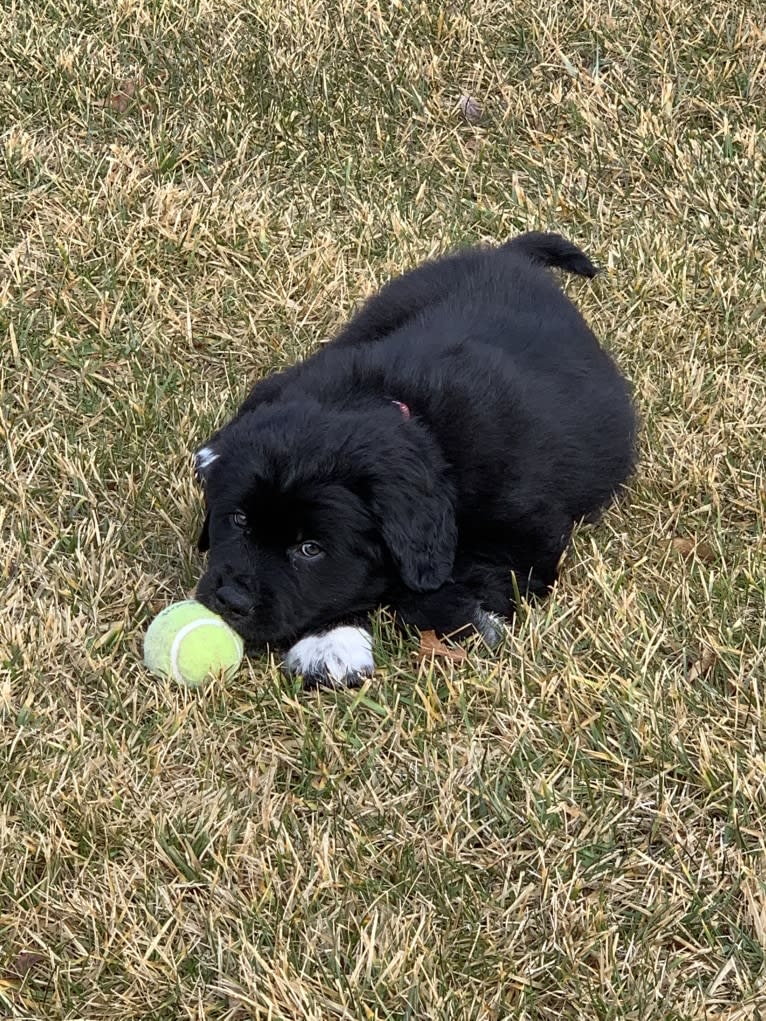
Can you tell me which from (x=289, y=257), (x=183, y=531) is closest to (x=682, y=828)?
(x=183, y=531)

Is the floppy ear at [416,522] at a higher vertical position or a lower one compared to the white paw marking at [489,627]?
higher

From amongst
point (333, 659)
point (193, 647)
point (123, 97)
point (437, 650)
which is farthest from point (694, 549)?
point (123, 97)

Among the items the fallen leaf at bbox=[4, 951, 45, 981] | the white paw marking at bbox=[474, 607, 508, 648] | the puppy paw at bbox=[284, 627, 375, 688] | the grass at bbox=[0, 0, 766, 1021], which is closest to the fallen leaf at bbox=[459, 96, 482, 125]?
the grass at bbox=[0, 0, 766, 1021]

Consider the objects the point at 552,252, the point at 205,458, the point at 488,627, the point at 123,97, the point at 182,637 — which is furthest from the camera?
the point at 123,97

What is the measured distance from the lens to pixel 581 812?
2.63 metres

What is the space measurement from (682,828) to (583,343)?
1549 millimetres

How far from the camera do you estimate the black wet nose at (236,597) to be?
9.41 ft

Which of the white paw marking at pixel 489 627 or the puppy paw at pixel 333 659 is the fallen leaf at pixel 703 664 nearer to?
the white paw marking at pixel 489 627

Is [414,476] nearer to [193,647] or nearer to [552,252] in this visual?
[193,647]

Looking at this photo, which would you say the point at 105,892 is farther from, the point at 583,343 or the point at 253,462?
the point at 583,343

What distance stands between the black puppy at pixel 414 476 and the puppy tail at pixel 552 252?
45cm

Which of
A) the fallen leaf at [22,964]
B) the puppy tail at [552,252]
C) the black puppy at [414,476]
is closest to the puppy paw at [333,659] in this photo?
the black puppy at [414,476]

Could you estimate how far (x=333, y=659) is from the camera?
2.98 metres

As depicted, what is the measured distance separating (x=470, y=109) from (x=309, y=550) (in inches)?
124
